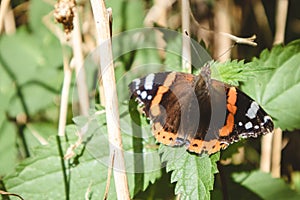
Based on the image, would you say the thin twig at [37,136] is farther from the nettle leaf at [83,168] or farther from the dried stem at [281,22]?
the dried stem at [281,22]

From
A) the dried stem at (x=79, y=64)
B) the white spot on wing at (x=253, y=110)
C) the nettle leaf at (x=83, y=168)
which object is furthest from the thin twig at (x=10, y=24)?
the white spot on wing at (x=253, y=110)

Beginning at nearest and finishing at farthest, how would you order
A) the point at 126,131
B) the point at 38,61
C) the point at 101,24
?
the point at 101,24
the point at 126,131
the point at 38,61

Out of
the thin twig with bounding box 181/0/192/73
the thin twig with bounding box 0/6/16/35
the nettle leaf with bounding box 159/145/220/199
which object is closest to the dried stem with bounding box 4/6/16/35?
the thin twig with bounding box 0/6/16/35

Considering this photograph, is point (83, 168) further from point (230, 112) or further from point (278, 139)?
point (278, 139)

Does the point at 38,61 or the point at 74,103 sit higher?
the point at 38,61

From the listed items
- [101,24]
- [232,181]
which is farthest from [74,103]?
[101,24]

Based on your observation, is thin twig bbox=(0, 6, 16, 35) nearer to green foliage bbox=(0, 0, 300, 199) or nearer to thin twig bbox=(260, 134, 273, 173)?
green foliage bbox=(0, 0, 300, 199)

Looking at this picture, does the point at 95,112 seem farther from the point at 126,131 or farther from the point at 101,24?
the point at 101,24

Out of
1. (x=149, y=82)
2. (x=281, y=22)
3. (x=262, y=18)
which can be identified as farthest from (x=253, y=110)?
(x=262, y=18)
